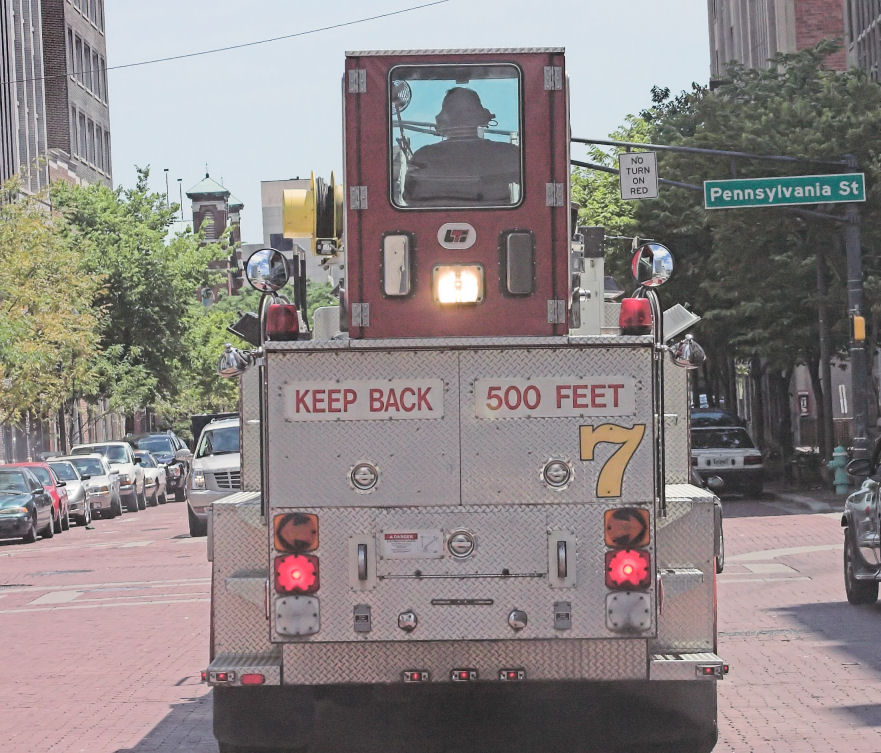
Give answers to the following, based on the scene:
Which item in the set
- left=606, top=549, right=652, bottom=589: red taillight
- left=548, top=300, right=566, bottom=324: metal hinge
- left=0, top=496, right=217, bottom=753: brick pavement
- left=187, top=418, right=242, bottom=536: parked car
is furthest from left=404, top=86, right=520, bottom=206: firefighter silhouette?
left=187, top=418, right=242, bottom=536: parked car

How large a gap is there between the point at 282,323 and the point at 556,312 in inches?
52.8

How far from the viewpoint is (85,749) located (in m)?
9.50

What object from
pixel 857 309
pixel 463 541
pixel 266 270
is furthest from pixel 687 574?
pixel 857 309

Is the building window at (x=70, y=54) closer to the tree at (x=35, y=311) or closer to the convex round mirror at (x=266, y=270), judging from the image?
the tree at (x=35, y=311)

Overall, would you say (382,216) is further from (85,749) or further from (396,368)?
(85,749)

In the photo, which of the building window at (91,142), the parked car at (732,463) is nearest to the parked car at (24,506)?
the parked car at (732,463)

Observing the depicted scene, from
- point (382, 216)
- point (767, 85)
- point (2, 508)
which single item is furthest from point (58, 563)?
point (767, 85)

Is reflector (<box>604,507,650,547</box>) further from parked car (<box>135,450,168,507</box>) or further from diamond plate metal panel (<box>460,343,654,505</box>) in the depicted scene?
parked car (<box>135,450,168,507</box>)

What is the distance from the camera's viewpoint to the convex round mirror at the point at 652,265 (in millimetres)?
8445

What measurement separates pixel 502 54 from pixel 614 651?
112 inches

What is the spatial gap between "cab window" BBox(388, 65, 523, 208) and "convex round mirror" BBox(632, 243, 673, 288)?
73cm

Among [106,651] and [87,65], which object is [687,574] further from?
[87,65]

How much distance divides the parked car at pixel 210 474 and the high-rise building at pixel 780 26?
3046 centimetres

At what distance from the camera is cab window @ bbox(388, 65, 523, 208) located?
8.27 meters
